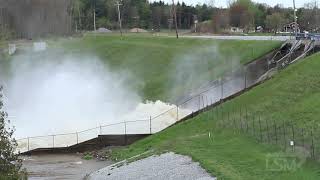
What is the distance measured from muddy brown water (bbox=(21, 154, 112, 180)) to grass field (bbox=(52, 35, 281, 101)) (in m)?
19.1

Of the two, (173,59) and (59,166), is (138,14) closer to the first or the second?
(173,59)

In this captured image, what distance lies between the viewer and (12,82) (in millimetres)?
86688

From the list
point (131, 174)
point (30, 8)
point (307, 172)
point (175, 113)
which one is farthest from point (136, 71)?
point (307, 172)

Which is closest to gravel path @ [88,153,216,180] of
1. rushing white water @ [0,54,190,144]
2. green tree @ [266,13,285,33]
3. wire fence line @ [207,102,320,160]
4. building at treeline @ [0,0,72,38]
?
wire fence line @ [207,102,320,160]

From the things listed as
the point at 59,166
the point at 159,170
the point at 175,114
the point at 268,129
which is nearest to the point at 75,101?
the point at 175,114

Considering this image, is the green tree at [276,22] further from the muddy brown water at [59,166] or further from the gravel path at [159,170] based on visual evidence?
the gravel path at [159,170]

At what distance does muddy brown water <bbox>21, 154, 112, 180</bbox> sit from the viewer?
4362cm

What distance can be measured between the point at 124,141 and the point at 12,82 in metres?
38.1

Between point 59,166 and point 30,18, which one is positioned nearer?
point 59,166

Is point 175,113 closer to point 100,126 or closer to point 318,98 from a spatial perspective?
point 100,126

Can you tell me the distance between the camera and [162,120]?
57.7 meters

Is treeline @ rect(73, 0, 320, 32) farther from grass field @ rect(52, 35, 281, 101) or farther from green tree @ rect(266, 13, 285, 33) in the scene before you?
grass field @ rect(52, 35, 281, 101)

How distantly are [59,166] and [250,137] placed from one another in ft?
51.3

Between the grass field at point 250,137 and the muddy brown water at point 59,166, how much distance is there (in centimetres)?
284
